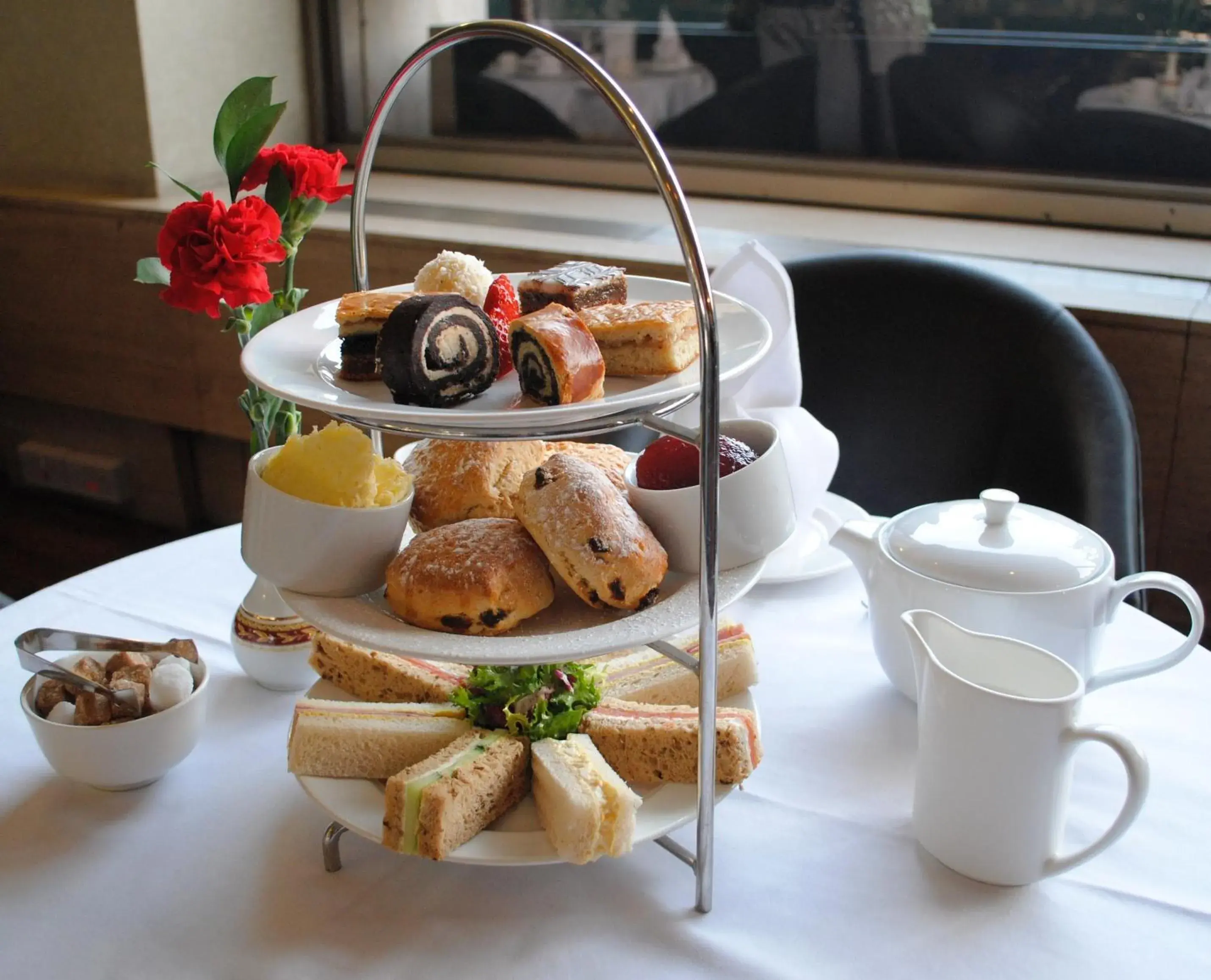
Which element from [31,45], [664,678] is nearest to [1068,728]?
[664,678]

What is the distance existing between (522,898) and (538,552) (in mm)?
190

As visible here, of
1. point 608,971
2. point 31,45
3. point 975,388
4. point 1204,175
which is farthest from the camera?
point 31,45

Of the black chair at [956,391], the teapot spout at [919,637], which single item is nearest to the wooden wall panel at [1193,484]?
the black chair at [956,391]

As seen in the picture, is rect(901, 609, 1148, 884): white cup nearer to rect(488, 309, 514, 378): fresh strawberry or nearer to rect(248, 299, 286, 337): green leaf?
rect(488, 309, 514, 378): fresh strawberry

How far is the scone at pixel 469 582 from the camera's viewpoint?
59 cm

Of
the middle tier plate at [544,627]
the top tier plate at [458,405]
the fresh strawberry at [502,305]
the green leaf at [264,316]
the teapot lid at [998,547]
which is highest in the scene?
the fresh strawberry at [502,305]

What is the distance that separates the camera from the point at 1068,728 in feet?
1.95

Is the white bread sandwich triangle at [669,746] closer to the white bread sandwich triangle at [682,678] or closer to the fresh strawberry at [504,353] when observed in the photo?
the white bread sandwich triangle at [682,678]

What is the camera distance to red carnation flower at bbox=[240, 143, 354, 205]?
762 mm

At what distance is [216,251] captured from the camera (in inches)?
27.6

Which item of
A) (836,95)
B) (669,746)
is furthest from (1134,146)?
(669,746)

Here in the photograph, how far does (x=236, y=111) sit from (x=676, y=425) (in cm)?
42

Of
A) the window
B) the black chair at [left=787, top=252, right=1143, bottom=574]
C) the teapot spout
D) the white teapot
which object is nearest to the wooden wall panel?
the black chair at [left=787, top=252, right=1143, bottom=574]

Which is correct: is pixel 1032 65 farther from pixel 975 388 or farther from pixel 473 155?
pixel 473 155
